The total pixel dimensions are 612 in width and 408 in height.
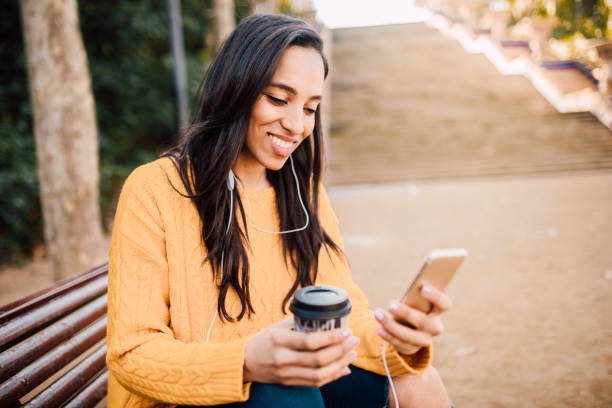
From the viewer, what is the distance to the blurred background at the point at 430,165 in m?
3.30

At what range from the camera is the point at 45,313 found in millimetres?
1566

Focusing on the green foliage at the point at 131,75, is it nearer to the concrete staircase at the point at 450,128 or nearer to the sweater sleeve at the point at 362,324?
the concrete staircase at the point at 450,128

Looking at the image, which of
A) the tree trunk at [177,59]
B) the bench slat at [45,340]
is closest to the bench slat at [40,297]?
the bench slat at [45,340]

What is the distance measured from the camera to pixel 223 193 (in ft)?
5.20

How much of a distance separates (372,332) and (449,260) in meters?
0.58

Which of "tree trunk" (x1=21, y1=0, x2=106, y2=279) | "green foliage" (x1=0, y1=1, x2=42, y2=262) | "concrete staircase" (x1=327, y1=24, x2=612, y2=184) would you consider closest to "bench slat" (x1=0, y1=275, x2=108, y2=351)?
"tree trunk" (x1=21, y1=0, x2=106, y2=279)

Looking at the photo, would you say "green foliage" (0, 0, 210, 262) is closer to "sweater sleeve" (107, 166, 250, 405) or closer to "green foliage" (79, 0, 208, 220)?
"green foliage" (79, 0, 208, 220)

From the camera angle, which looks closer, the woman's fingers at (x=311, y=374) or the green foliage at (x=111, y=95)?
the woman's fingers at (x=311, y=374)

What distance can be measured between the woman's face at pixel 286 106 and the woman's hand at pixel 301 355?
736 mm

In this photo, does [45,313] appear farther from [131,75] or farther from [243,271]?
[131,75]

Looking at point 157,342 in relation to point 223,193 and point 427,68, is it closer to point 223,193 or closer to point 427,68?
point 223,193

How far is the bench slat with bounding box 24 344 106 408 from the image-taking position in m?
1.46

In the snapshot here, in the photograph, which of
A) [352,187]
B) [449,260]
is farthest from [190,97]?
[449,260]

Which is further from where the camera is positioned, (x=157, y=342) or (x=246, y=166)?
(x=246, y=166)
